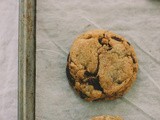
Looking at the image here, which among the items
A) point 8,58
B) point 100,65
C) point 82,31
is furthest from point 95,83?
point 8,58

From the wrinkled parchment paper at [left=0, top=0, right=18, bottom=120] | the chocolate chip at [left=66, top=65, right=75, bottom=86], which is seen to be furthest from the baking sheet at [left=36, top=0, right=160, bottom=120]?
the wrinkled parchment paper at [left=0, top=0, right=18, bottom=120]

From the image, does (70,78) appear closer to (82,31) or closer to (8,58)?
(82,31)

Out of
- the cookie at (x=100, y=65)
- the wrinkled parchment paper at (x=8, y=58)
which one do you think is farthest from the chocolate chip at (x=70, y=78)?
the wrinkled parchment paper at (x=8, y=58)

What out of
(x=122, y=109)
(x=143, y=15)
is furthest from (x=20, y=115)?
(x=143, y=15)

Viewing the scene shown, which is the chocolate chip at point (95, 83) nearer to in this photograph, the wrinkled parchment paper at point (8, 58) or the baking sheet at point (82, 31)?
the baking sheet at point (82, 31)

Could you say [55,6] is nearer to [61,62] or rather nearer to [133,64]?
[61,62]

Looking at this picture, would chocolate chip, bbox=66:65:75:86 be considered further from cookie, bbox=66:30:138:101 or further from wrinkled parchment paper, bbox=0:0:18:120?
wrinkled parchment paper, bbox=0:0:18:120
